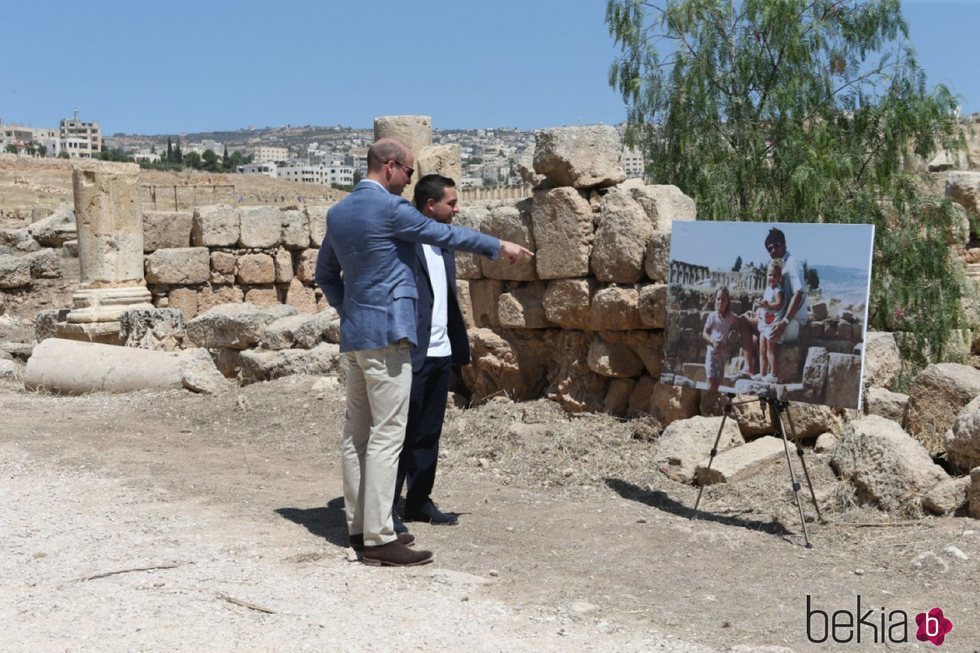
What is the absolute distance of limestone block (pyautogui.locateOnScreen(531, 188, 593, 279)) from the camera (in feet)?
26.7

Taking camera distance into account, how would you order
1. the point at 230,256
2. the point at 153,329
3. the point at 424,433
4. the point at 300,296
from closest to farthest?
the point at 424,433, the point at 153,329, the point at 230,256, the point at 300,296

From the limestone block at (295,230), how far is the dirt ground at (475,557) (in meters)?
7.82

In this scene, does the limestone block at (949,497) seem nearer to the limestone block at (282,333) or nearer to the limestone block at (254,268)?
the limestone block at (282,333)

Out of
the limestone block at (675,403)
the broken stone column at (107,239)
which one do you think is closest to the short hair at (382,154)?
the limestone block at (675,403)

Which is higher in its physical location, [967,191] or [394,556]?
[967,191]

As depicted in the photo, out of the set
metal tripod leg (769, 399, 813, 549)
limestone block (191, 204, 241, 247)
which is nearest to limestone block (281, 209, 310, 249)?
limestone block (191, 204, 241, 247)

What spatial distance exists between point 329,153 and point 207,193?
84306mm

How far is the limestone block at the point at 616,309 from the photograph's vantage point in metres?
7.79

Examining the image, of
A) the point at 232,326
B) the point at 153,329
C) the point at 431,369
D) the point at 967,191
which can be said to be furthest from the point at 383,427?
the point at 967,191

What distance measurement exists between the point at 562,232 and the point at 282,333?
3.79 metres

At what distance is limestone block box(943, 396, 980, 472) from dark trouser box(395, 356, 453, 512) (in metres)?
2.82

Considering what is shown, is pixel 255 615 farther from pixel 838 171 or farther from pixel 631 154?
pixel 631 154

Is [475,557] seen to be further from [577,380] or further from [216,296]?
[216,296]

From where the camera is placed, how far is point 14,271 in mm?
16781
